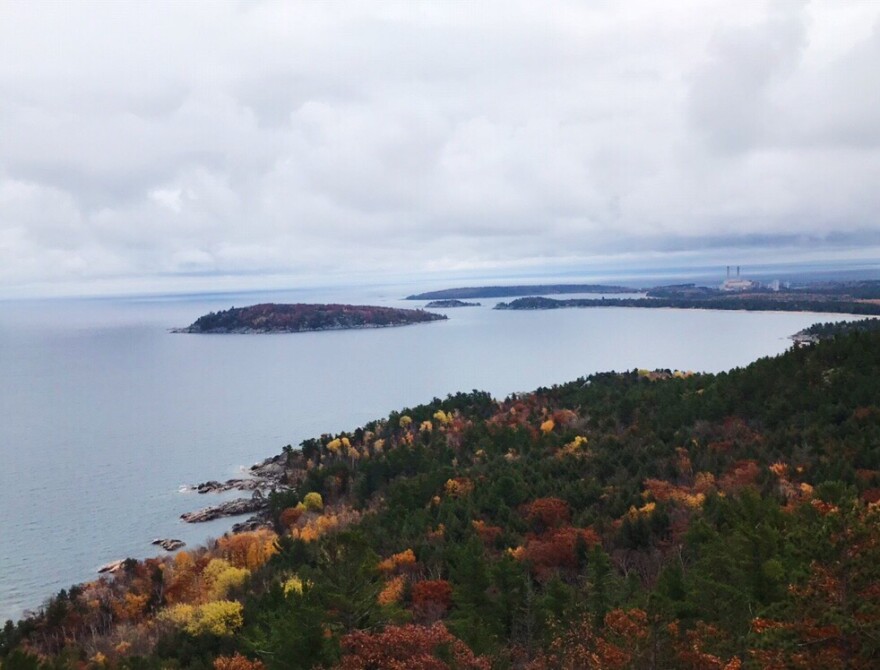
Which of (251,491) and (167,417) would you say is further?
(167,417)

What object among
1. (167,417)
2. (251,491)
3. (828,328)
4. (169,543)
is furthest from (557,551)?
(828,328)

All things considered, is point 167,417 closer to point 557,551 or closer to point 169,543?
point 169,543

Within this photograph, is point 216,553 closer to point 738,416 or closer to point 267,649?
point 267,649

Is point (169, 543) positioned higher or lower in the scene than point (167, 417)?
lower

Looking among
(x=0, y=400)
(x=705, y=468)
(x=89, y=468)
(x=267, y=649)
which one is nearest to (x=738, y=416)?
(x=705, y=468)

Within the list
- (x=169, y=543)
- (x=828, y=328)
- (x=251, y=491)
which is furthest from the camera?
(x=828, y=328)

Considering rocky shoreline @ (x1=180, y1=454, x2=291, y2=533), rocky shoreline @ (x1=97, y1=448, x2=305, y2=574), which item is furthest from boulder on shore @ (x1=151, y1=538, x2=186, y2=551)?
rocky shoreline @ (x1=180, y1=454, x2=291, y2=533)

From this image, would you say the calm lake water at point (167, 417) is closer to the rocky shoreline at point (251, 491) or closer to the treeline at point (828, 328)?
the rocky shoreline at point (251, 491)

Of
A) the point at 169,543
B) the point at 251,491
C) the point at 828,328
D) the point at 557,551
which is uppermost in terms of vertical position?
the point at 828,328
